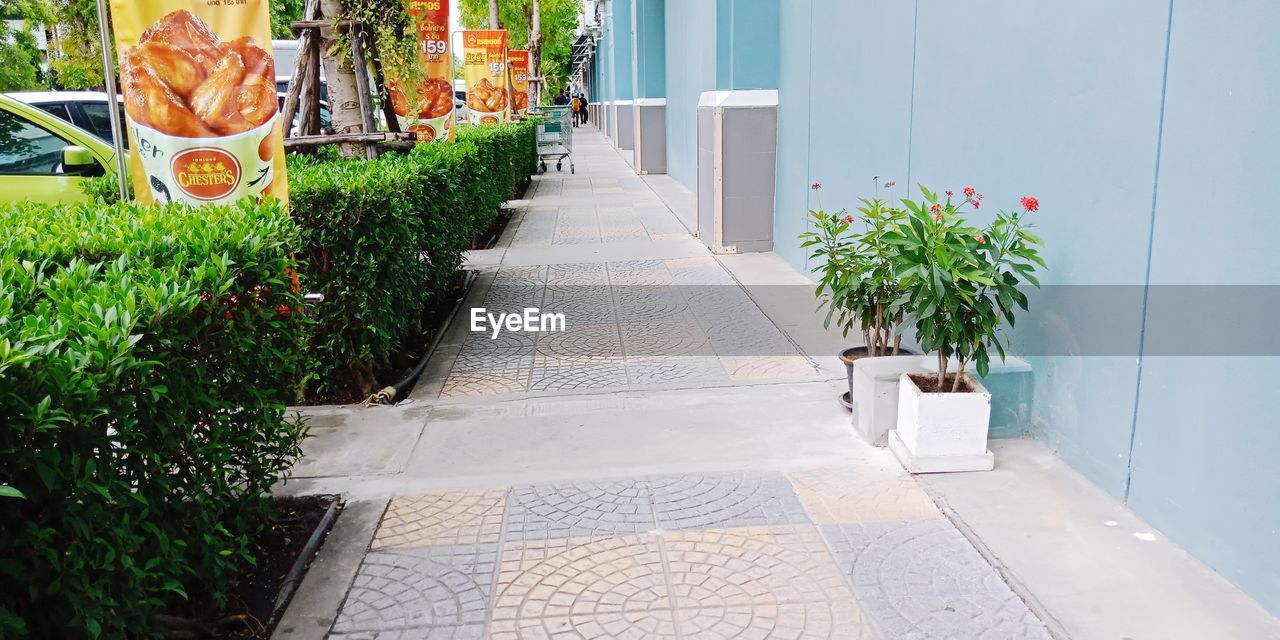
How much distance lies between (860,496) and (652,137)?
19.0 metres

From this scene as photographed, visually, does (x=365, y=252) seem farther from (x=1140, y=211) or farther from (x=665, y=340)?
(x=1140, y=211)

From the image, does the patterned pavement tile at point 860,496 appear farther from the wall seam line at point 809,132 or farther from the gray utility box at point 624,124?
the gray utility box at point 624,124

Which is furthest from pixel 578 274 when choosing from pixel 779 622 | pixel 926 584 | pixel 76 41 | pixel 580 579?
pixel 76 41

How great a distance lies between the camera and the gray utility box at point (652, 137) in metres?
22.3

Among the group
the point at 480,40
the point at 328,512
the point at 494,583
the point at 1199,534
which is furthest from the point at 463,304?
the point at 480,40

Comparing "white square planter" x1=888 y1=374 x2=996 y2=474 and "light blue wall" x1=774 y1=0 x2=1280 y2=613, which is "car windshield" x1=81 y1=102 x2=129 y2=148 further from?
"white square planter" x1=888 y1=374 x2=996 y2=474

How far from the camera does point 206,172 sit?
5.27m

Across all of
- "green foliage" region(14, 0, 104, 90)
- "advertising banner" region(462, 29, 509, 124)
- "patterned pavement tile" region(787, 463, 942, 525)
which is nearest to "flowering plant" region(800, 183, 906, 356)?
"patterned pavement tile" region(787, 463, 942, 525)

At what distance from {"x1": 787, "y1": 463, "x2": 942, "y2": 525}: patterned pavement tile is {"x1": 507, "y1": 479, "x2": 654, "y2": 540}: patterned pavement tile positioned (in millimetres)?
768

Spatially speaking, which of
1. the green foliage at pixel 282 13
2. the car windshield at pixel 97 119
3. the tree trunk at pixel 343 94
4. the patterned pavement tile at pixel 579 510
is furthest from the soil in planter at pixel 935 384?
the green foliage at pixel 282 13

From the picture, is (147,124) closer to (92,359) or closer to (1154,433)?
(92,359)

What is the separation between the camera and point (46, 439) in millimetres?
2189

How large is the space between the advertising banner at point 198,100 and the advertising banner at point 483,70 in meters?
13.8

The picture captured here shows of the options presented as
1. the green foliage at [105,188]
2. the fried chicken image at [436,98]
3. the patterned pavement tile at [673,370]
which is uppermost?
the fried chicken image at [436,98]
